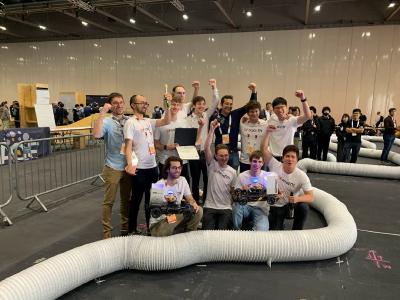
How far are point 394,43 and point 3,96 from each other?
23437 millimetres

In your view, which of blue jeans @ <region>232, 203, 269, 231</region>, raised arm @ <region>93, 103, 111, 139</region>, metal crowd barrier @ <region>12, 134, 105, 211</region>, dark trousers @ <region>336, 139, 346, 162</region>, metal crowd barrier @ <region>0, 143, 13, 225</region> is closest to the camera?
raised arm @ <region>93, 103, 111, 139</region>

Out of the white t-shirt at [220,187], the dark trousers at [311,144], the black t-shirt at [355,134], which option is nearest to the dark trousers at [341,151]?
the black t-shirt at [355,134]

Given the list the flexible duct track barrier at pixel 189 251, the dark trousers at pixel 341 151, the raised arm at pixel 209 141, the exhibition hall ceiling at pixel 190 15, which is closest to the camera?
the flexible duct track barrier at pixel 189 251

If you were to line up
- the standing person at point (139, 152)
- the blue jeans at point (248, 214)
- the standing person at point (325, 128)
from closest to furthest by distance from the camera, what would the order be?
the standing person at point (139, 152) → the blue jeans at point (248, 214) → the standing person at point (325, 128)

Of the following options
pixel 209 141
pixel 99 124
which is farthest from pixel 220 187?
pixel 99 124

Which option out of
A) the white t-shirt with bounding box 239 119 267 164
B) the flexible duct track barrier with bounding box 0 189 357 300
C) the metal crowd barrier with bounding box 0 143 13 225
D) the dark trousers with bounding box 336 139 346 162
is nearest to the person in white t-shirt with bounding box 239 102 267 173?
the white t-shirt with bounding box 239 119 267 164

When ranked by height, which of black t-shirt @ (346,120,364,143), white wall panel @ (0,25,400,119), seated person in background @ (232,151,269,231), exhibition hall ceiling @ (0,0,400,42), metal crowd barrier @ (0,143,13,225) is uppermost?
exhibition hall ceiling @ (0,0,400,42)

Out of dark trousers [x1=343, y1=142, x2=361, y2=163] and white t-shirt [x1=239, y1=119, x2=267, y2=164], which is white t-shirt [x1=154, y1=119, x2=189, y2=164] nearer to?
white t-shirt [x1=239, y1=119, x2=267, y2=164]

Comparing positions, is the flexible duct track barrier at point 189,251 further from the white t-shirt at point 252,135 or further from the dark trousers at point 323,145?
the dark trousers at point 323,145

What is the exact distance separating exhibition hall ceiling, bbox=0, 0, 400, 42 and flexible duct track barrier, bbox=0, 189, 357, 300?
11287 mm

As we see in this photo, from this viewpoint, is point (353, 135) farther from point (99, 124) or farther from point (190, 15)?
point (190, 15)

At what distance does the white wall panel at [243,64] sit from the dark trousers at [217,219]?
1342 centimetres

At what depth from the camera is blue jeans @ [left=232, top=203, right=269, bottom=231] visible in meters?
3.33

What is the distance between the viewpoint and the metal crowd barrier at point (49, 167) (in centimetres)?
537
